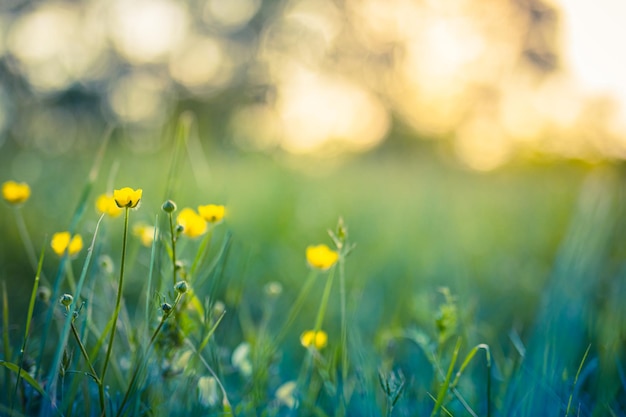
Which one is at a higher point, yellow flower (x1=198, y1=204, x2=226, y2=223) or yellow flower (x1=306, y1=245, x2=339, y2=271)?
yellow flower (x1=198, y1=204, x2=226, y2=223)

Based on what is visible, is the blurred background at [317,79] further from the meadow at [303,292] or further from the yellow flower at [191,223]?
the yellow flower at [191,223]

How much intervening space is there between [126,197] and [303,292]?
14.4 inches

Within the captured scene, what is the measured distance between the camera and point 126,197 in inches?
31.1

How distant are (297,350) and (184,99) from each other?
12.0 m

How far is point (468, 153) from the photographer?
8961mm

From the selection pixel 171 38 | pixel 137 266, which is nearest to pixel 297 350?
pixel 137 266

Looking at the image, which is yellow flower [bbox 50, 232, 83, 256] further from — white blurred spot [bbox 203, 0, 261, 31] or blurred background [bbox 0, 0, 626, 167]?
white blurred spot [bbox 203, 0, 261, 31]

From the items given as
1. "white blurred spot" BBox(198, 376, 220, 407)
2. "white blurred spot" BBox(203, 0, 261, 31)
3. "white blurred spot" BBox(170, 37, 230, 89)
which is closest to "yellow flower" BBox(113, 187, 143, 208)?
"white blurred spot" BBox(198, 376, 220, 407)

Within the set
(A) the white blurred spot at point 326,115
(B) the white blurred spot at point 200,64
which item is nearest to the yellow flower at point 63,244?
(A) the white blurred spot at point 326,115

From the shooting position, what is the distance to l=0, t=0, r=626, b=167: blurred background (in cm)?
608

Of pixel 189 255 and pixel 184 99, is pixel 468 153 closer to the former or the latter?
pixel 184 99

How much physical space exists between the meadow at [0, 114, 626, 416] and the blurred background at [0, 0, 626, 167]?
3.85 feet

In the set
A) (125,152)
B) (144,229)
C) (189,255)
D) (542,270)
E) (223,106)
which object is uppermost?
(144,229)

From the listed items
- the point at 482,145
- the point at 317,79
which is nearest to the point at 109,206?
the point at 482,145
